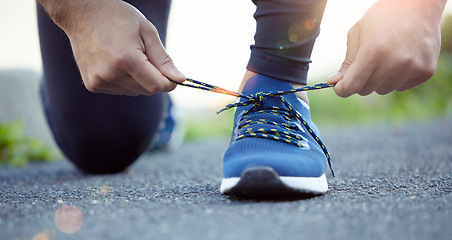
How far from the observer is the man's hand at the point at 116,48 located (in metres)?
0.82

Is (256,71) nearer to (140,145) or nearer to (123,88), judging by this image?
(123,88)

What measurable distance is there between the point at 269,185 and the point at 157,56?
370mm

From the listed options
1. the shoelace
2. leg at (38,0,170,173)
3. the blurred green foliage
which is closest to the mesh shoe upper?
the shoelace

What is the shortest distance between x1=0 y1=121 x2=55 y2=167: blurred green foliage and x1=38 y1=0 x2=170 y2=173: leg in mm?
914

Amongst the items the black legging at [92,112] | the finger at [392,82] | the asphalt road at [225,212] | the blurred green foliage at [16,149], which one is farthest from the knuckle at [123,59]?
the blurred green foliage at [16,149]

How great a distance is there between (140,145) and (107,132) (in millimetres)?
147

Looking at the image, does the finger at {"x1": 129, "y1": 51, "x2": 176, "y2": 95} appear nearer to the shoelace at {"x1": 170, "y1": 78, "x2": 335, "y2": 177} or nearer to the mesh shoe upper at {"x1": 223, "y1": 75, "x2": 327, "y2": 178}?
the shoelace at {"x1": 170, "y1": 78, "x2": 335, "y2": 177}

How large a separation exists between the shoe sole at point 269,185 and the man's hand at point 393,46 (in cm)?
22

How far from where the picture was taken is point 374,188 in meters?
0.95

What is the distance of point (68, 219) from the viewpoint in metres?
0.71

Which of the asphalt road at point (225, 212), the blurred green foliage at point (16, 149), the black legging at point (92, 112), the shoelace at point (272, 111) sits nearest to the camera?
the asphalt road at point (225, 212)

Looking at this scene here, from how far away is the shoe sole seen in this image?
773mm

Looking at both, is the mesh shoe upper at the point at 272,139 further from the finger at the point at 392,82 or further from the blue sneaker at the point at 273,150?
the finger at the point at 392,82

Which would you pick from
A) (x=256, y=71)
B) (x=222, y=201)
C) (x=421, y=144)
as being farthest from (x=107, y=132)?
(x=421, y=144)
